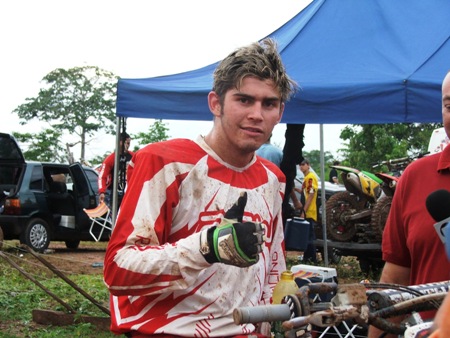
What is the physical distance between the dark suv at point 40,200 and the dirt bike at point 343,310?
11985mm

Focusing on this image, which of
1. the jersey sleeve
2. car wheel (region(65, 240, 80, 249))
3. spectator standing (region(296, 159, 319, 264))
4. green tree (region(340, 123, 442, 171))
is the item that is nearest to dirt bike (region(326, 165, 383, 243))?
spectator standing (region(296, 159, 319, 264))

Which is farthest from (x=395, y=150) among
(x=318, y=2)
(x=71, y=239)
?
(x=318, y=2)

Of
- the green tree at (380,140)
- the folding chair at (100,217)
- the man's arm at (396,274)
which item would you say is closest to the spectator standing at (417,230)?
the man's arm at (396,274)

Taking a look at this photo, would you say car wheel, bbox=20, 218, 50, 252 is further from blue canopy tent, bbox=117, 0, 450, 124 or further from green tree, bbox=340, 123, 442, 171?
green tree, bbox=340, 123, 442, 171

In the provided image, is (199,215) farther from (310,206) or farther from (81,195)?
(81,195)

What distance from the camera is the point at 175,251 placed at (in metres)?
2.42

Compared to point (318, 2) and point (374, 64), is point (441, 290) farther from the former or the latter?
point (318, 2)

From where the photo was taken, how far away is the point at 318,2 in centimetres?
837

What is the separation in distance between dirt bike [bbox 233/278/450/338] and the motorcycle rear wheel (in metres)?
9.32

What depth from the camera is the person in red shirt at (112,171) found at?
788 centimetres

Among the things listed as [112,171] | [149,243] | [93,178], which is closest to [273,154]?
[112,171]

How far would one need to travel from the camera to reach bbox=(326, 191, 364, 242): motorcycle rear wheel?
36.0 ft

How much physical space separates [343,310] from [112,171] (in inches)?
404

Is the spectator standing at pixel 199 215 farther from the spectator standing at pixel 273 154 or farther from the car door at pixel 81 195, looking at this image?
the car door at pixel 81 195
